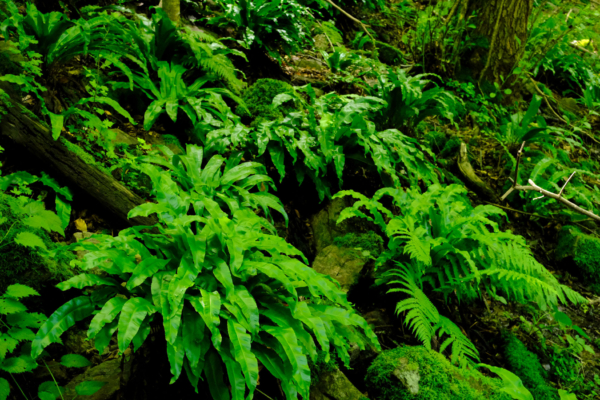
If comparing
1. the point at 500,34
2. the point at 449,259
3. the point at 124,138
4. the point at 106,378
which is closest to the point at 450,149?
the point at 500,34

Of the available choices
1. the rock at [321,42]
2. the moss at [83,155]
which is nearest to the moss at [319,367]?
the moss at [83,155]

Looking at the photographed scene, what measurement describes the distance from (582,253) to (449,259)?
260 cm

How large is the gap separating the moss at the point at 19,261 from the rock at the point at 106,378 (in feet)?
2.01

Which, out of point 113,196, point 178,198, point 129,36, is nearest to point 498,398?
point 178,198

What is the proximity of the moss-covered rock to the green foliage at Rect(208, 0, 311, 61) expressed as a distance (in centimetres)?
457

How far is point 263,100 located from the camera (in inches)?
182

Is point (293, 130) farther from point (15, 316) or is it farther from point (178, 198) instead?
point (15, 316)

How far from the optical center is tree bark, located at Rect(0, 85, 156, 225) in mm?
2809

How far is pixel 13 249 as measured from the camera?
225 centimetres

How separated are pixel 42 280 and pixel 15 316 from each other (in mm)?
458

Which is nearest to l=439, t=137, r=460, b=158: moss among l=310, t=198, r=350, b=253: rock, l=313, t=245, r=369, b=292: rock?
l=310, t=198, r=350, b=253: rock

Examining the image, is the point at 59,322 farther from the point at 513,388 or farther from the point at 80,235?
the point at 513,388

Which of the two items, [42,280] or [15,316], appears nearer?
[15,316]

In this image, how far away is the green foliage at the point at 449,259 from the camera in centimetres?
301
